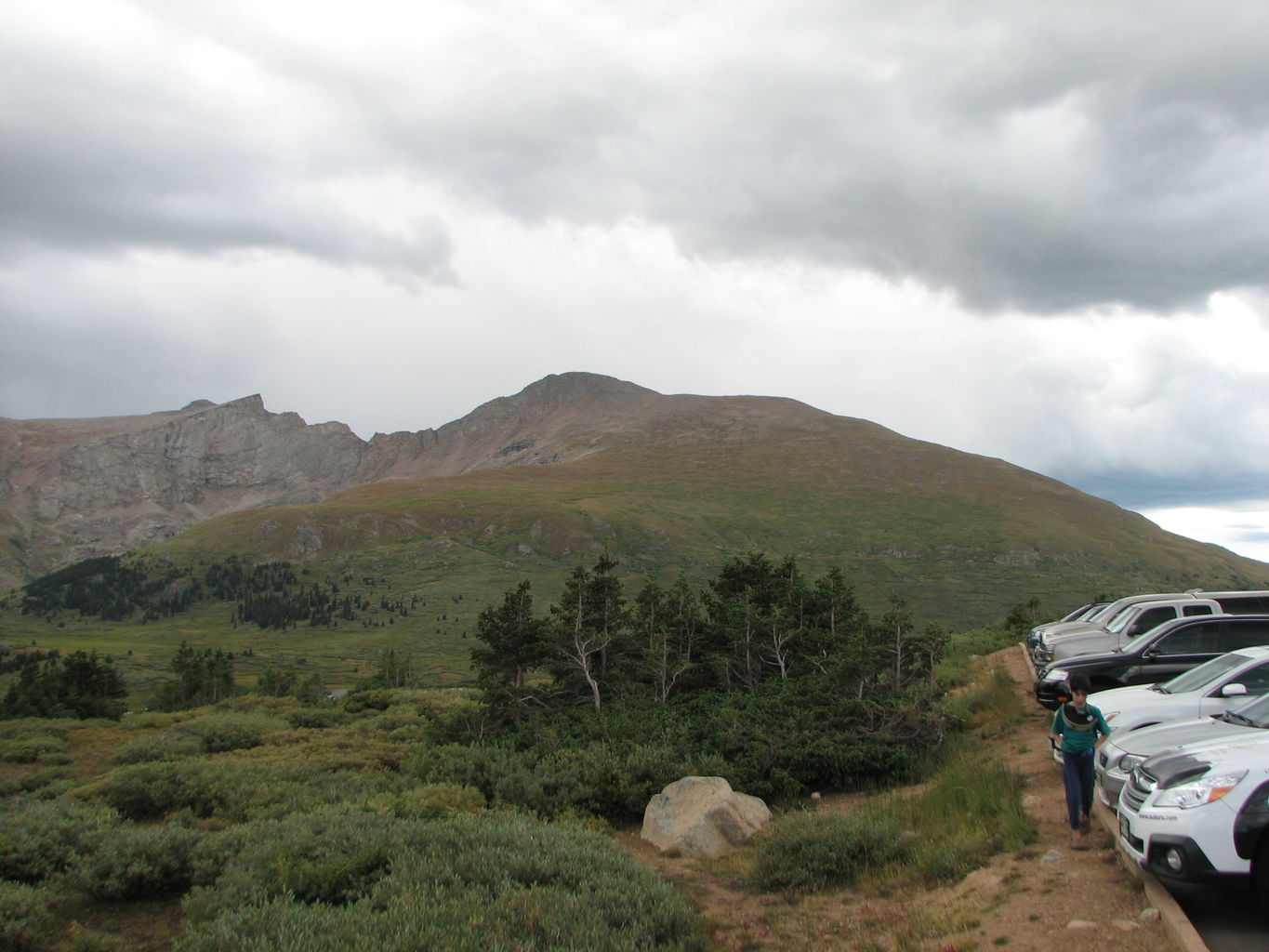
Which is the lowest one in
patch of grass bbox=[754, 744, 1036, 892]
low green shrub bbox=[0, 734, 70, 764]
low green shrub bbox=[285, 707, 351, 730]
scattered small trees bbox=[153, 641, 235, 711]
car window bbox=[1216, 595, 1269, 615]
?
scattered small trees bbox=[153, 641, 235, 711]

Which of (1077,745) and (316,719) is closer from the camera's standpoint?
(1077,745)

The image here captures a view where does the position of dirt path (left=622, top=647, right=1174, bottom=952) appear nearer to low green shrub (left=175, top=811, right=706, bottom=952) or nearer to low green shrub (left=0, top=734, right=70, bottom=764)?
low green shrub (left=175, top=811, right=706, bottom=952)

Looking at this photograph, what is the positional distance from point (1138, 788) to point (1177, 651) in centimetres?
1005

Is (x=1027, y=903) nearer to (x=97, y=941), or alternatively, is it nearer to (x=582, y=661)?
(x=97, y=941)

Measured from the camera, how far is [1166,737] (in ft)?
29.3

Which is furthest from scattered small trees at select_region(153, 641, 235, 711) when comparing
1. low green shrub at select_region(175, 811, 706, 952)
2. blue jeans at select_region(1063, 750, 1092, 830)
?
blue jeans at select_region(1063, 750, 1092, 830)

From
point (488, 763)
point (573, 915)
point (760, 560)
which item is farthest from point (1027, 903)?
point (760, 560)

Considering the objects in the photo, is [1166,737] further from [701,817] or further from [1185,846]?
[701,817]

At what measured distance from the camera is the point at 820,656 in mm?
25344

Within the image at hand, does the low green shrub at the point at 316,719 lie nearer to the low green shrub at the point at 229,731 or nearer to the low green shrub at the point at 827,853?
the low green shrub at the point at 229,731

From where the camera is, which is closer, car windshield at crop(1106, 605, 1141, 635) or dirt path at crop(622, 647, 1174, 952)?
dirt path at crop(622, 647, 1174, 952)

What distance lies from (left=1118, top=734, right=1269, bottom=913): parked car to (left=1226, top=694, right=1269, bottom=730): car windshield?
152 centimetres

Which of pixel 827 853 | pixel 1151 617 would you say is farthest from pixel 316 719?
pixel 1151 617

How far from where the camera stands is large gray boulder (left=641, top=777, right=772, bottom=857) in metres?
13.0
